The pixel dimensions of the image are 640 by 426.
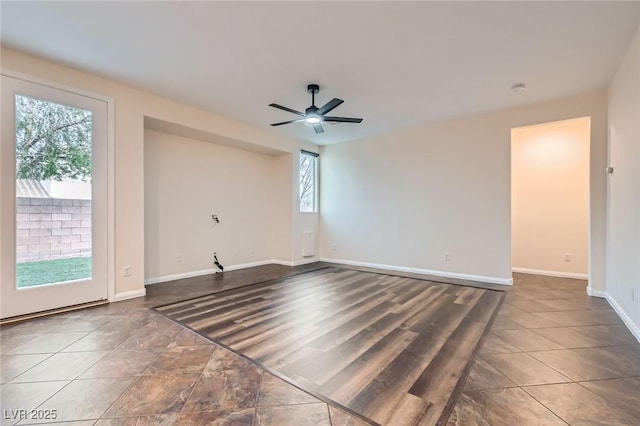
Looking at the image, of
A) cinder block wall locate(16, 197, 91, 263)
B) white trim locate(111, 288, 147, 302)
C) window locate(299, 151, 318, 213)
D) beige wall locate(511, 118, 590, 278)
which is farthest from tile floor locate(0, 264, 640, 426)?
window locate(299, 151, 318, 213)

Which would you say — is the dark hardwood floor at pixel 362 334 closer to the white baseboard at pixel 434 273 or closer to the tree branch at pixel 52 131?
the white baseboard at pixel 434 273

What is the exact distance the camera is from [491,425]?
1462mm

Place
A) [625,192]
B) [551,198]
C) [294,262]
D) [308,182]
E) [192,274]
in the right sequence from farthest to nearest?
1. [308,182]
2. [294,262]
3. [551,198]
4. [192,274]
5. [625,192]

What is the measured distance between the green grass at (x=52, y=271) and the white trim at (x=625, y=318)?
560 cm

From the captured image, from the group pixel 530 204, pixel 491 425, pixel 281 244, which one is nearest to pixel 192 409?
pixel 491 425

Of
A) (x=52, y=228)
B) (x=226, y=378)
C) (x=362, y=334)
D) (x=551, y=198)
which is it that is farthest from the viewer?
(x=551, y=198)

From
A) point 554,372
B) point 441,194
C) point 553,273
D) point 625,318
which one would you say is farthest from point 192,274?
point 553,273

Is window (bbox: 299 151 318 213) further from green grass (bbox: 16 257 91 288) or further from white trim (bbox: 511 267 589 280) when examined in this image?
white trim (bbox: 511 267 589 280)

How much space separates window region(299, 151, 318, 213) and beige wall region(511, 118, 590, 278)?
13.1 ft

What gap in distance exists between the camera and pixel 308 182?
6680 mm

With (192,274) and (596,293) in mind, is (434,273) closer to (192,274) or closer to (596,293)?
(596,293)

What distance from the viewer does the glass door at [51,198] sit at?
114 inches

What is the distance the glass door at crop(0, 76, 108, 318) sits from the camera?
289cm

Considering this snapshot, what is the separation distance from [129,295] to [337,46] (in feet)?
12.8
